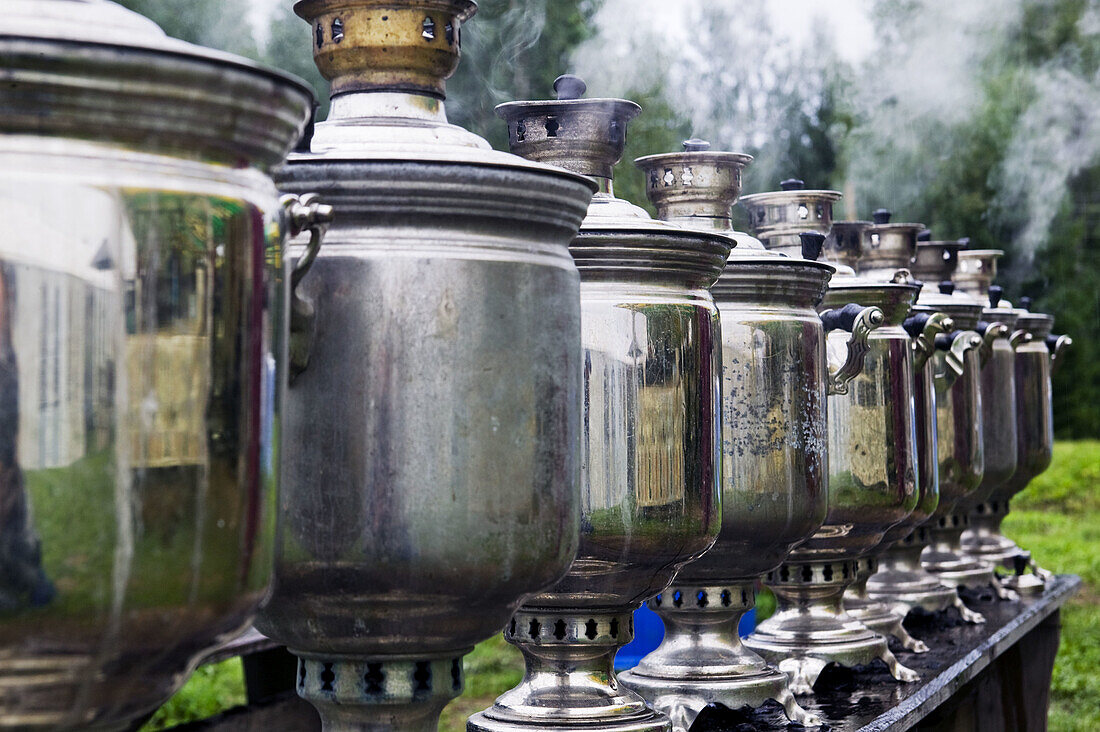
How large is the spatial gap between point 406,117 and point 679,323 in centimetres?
52

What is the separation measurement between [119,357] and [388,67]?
711 mm

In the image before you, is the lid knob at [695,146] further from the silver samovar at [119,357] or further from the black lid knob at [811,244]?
the silver samovar at [119,357]

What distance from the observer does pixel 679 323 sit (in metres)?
1.91

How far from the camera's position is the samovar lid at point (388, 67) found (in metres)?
1.54

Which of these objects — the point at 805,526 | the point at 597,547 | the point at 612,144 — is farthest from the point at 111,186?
the point at 805,526

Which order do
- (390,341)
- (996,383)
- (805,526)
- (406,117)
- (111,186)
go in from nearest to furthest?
(111,186), (390,341), (406,117), (805,526), (996,383)

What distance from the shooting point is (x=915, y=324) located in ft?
10.1

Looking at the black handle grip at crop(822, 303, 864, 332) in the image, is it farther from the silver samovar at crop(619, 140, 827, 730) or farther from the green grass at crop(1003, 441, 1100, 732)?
the green grass at crop(1003, 441, 1100, 732)

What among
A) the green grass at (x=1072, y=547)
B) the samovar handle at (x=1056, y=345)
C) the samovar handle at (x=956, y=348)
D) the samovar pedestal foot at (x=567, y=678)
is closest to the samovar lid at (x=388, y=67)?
the samovar pedestal foot at (x=567, y=678)

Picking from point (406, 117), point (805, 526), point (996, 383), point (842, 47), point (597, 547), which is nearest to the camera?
point (406, 117)

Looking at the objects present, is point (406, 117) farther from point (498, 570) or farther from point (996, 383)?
point (996, 383)

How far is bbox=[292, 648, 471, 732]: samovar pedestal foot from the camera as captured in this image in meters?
1.48

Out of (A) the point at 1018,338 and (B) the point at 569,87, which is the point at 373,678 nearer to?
(B) the point at 569,87

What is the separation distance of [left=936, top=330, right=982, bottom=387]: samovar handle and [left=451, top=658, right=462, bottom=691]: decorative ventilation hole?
6.37 ft
